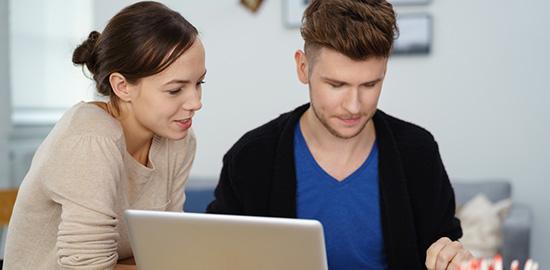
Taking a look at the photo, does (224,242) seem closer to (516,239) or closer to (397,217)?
(397,217)

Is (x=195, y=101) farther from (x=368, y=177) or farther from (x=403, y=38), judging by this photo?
(x=403, y=38)

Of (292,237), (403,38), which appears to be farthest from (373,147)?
(403,38)

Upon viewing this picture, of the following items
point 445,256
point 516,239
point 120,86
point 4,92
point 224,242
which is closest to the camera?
point 224,242

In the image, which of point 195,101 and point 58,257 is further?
point 195,101

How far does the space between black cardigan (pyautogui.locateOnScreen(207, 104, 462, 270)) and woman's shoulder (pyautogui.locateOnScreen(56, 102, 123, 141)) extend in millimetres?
379

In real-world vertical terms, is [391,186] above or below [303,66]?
below

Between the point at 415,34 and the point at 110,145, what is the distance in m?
2.62

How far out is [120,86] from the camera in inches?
66.0

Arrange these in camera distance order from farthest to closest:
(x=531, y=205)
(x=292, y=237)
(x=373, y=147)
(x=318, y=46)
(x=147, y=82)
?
(x=531, y=205)
(x=373, y=147)
(x=318, y=46)
(x=147, y=82)
(x=292, y=237)

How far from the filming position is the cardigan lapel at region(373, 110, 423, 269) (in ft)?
5.96

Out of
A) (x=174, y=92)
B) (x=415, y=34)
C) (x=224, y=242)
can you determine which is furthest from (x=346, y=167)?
(x=415, y=34)

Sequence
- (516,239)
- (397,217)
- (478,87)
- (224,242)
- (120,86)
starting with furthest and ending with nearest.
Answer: (478,87) < (516,239) < (397,217) < (120,86) < (224,242)

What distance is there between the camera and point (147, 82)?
1.64 meters

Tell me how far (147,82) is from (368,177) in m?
0.57
